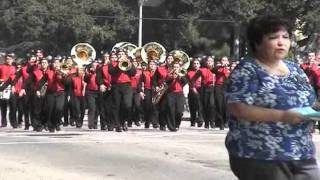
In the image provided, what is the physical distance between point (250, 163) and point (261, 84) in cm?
44

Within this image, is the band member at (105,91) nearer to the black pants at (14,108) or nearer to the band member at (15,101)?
the band member at (15,101)

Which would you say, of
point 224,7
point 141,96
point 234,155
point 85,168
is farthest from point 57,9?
point 234,155

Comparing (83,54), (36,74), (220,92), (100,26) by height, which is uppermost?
(100,26)

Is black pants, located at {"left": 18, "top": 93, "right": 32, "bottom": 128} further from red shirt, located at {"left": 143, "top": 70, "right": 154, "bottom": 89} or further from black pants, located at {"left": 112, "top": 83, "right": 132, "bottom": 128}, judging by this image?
red shirt, located at {"left": 143, "top": 70, "right": 154, "bottom": 89}

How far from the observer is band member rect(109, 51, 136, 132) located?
17141 mm

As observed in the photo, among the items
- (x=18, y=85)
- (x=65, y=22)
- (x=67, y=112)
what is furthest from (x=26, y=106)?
(x=65, y=22)

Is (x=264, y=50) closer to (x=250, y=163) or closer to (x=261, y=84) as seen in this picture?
(x=261, y=84)

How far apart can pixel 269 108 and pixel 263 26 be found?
46 centimetres

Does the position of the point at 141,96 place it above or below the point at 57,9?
below

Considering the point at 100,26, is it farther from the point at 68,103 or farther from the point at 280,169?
the point at 280,169

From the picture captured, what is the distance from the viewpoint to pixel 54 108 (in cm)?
1736

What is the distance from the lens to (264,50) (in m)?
4.54

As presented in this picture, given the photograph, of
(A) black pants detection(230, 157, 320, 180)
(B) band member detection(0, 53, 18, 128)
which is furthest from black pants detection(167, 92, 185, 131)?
(A) black pants detection(230, 157, 320, 180)

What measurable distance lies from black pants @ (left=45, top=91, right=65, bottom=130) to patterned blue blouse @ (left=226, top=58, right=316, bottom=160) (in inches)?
509
